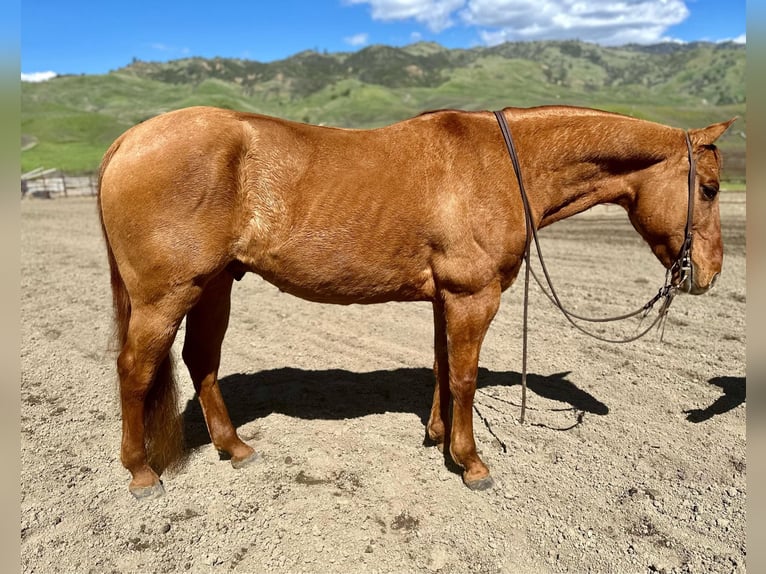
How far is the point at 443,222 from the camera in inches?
116

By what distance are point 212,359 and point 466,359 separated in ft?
6.30

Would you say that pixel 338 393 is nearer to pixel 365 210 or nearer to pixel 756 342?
pixel 365 210

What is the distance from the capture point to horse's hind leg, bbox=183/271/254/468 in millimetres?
3545

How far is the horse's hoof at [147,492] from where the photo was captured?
3162mm

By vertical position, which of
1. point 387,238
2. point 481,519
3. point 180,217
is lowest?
point 481,519

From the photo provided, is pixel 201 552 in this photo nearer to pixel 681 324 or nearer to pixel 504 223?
pixel 504 223

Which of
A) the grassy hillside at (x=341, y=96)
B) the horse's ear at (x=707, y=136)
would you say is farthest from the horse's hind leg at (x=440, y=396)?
the grassy hillside at (x=341, y=96)

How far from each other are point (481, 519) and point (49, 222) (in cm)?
1715

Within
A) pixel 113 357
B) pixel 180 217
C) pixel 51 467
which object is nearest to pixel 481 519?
pixel 180 217

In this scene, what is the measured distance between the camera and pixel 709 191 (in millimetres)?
3119

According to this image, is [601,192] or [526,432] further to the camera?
[526,432]

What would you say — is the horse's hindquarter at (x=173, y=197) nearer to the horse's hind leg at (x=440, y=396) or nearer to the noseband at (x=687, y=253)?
the horse's hind leg at (x=440, y=396)

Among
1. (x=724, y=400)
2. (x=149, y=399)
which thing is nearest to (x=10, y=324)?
(x=149, y=399)

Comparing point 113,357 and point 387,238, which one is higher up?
point 387,238
